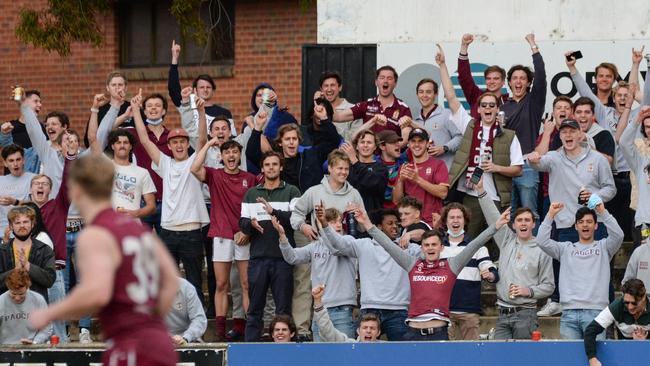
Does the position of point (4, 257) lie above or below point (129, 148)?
below

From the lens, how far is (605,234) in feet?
42.9

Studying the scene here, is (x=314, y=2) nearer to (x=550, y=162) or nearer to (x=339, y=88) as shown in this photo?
(x=339, y=88)

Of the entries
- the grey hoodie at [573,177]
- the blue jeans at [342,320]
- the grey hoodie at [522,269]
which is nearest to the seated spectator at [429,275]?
the grey hoodie at [522,269]

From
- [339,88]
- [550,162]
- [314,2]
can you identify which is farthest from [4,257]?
[314,2]

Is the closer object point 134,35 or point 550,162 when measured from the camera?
point 550,162

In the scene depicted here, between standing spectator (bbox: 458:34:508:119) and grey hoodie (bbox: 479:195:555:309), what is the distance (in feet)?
5.72

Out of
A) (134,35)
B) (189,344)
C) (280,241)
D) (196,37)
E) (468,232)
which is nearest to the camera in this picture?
(189,344)

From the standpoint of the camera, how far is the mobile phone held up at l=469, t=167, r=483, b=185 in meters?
12.3

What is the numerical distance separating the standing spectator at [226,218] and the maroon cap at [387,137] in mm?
1348

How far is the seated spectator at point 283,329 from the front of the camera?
11.6 metres

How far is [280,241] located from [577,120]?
332 centimetres

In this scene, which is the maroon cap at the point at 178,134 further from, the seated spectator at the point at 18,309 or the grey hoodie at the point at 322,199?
the seated spectator at the point at 18,309

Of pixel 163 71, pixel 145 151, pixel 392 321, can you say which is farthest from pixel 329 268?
pixel 163 71

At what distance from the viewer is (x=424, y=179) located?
43.1 ft
